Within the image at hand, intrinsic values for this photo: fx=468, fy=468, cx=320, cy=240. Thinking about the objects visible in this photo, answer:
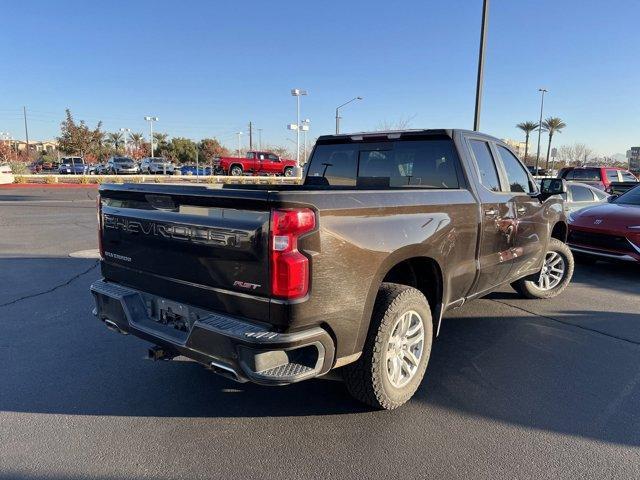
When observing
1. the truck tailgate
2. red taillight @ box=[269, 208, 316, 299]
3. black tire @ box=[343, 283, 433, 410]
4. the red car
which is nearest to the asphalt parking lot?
black tire @ box=[343, 283, 433, 410]

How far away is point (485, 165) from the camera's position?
4387mm

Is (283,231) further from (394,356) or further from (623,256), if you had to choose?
(623,256)

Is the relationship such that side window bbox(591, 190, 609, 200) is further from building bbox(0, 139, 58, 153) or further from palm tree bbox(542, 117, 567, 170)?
building bbox(0, 139, 58, 153)

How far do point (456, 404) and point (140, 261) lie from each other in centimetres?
245

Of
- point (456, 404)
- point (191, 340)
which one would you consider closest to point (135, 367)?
point (191, 340)

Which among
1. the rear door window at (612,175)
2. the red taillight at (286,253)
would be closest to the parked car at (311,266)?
the red taillight at (286,253)

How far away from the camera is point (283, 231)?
8.04 ft

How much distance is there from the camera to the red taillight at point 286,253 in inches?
96.4

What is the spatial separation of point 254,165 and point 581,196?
28.8 metres

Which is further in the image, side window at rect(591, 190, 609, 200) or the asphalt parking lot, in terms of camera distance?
side window at rect(591, 190, 609, 200)

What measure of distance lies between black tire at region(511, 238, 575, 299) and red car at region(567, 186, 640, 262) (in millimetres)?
1723

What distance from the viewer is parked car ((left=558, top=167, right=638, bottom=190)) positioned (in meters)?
16.8

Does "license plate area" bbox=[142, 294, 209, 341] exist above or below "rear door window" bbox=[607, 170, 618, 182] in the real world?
below

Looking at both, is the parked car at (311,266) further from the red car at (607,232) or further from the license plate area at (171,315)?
the red car at (607,232)
